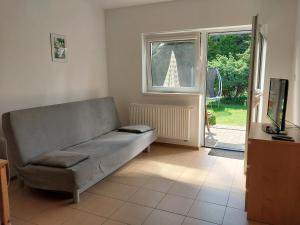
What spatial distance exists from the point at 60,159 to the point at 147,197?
0.95m

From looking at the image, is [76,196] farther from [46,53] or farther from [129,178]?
[46,53]

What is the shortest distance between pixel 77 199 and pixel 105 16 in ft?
10.3

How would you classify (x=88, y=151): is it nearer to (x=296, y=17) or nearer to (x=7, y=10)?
(x=7, y=10)

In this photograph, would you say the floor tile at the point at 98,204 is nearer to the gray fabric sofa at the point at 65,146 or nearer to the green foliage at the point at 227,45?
the gray fabric sofa at the point at 65,146

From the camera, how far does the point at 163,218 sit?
2.11 m

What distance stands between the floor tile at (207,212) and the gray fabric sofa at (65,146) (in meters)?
1.03

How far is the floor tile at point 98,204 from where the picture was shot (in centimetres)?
222

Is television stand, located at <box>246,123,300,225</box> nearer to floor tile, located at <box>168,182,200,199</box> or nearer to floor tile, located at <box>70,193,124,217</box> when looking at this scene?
floor tile, located at <box>168,182,200,199</box>

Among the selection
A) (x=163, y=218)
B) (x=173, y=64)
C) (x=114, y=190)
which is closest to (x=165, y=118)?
(x=173, y=64)

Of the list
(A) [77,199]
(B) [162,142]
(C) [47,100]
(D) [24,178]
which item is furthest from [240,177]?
(C) [47,100]

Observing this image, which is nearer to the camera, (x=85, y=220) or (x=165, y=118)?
(x=85, y=220)

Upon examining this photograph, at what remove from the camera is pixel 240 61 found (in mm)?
4328

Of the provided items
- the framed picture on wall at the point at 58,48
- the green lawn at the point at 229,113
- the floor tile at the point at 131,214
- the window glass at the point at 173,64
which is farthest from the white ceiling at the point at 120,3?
the floor tile at the point at 131,214

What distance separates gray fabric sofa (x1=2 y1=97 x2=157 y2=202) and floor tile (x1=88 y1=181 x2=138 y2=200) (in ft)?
0.50
